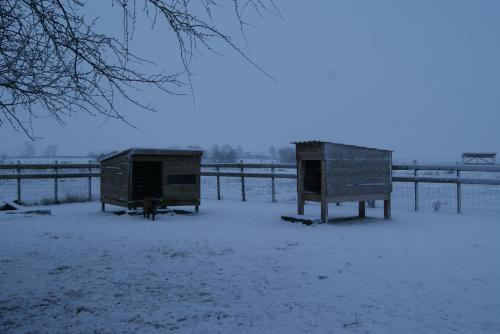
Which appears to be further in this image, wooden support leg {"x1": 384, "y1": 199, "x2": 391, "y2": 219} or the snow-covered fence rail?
the snow-covered fence rail

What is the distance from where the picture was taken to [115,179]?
9570 millimetres

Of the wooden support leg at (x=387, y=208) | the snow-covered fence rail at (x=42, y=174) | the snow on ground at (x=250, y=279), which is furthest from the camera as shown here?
the snow-covered fence rail at (x=42, y=174)

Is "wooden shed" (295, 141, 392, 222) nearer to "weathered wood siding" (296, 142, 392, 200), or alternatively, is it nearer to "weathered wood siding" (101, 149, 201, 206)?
"weathered wood siding" (296, 142, 392, 200)

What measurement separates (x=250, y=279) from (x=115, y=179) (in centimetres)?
607

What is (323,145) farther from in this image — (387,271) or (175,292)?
(175,292)

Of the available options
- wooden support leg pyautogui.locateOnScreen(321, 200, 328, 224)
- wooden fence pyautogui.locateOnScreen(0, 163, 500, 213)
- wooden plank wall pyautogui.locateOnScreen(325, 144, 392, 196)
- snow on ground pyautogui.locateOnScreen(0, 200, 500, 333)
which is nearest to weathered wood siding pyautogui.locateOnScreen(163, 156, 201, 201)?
snow on ground pyautogui.locateOnScreen(0, 200, 500, 333)

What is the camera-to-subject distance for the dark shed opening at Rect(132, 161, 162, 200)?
9.52m

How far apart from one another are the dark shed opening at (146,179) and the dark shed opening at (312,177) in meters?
3.07

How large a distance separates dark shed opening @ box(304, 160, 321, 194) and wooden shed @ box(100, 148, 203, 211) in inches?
90.9

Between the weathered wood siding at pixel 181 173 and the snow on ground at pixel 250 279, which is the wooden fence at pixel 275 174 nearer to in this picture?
the snow on ground at pixel 250 279

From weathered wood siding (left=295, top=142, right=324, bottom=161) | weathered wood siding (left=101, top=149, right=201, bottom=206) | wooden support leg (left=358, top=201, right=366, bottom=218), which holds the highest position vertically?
weathered wood siding (left=295, top=142, right=324, bottom=161)

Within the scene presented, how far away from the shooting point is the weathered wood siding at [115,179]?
909 centimetres

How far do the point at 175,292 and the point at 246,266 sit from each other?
1092mm

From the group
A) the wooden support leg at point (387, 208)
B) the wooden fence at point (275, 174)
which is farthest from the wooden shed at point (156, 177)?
the wooden support leg at point (387, 208)
